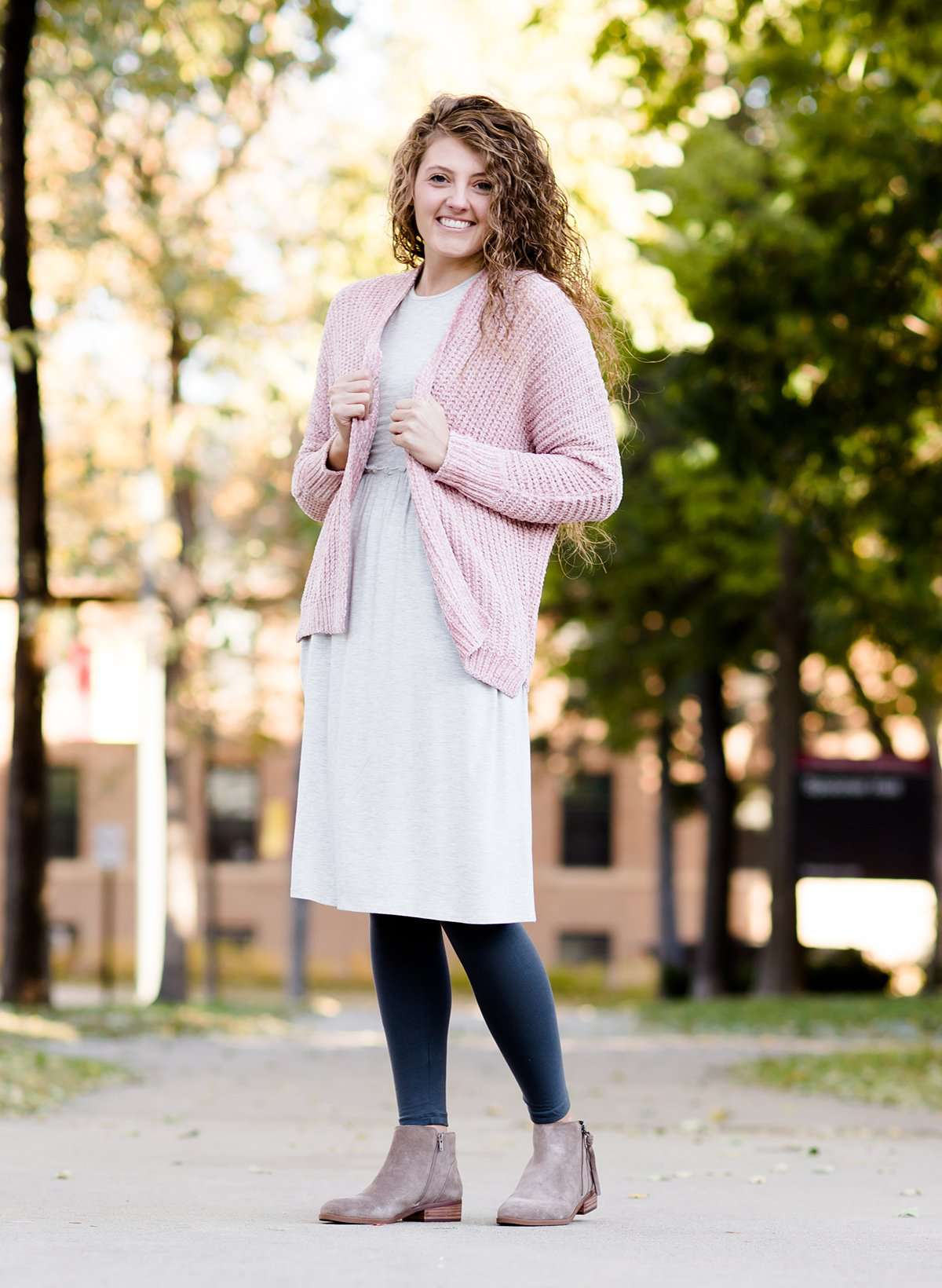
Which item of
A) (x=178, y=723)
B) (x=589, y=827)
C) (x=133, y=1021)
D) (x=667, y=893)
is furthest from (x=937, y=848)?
(x=589, y=827)

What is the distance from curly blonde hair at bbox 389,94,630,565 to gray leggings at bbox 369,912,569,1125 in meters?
0.85

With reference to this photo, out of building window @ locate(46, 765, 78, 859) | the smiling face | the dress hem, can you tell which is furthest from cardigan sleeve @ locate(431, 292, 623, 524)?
building window @ locate(46, 765, 78, 859)

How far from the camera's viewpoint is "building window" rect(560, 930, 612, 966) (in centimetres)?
4262

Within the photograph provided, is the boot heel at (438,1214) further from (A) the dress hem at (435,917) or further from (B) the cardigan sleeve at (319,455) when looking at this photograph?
(B) the cardigan sleeve at (319,455)

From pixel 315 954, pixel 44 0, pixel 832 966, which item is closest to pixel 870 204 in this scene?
pixel 44 0

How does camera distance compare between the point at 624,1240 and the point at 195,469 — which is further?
the point at 195,469

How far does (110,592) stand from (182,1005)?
619 centimetres

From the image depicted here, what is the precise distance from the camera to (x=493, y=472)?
153 inches

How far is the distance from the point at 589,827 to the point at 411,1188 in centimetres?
4016

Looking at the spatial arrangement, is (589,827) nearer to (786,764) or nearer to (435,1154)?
(786,764)

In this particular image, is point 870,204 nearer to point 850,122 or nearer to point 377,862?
point 850,122

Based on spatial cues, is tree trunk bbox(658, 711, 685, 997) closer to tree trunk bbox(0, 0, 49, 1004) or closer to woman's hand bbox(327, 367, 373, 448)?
tree trunk bbox(0, 0, 49, 1004)

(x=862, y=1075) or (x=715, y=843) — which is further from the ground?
(x=715, y=843)

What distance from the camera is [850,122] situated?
12.9 meters
